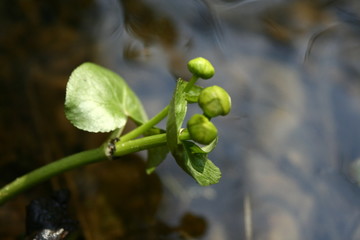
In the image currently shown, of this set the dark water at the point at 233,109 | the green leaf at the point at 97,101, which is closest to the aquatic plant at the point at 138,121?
the green leaf at the point at 97,101

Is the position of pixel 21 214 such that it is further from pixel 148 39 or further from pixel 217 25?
pixel 217 25

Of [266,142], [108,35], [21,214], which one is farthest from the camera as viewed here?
[108,35]

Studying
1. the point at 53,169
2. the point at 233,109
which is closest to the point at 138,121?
the point at 53,169

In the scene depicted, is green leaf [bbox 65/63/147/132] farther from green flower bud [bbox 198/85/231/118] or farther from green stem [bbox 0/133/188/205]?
green flower bud [bbox 198/85/231/118]

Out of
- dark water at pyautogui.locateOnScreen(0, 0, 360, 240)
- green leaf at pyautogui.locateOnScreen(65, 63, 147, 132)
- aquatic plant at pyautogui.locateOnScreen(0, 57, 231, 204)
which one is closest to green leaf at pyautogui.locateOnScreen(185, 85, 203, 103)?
aquatic plant at pyautogui.locateOnScreen(0, 57, 231, 204)

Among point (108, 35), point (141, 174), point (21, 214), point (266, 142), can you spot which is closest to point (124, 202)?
point (141, 174)

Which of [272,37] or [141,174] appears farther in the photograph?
[272,37]
